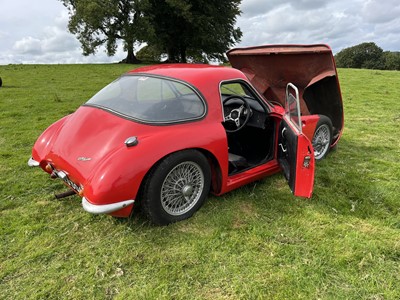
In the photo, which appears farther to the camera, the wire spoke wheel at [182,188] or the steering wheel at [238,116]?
the steering wheel at [238,116]

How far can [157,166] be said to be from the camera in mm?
2910

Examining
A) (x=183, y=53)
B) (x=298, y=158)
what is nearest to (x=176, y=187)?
(x=298, y=158)

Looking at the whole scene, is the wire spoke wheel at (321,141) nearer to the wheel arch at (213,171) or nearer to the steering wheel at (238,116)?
the steering wheel at (238,116)

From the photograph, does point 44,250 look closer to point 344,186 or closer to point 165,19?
point 344,186

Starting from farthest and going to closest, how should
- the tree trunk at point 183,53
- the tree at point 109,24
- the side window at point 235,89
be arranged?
the tree trunk at point 183,53
the tree at point 109,24
the side window at point 235,89

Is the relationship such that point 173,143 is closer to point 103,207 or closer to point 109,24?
point 103,207

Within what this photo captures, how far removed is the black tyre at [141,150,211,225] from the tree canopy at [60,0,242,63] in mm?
23231

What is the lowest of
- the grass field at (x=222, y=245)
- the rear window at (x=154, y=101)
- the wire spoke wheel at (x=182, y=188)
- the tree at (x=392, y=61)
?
the grass field at (x=222, y=245)

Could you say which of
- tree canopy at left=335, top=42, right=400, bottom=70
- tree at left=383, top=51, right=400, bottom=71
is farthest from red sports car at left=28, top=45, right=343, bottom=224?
tree canopy at left=335, top=42, right=400, bottom=70

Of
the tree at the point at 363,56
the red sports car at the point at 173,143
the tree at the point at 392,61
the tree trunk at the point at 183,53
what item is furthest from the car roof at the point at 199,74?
the tree at the point at 363,56

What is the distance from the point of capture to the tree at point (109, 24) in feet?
76.1

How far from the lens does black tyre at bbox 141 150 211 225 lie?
290 centimetres

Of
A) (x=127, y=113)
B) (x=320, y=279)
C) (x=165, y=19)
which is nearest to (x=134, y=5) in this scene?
(x=165, y=19)

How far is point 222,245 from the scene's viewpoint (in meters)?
2.94
